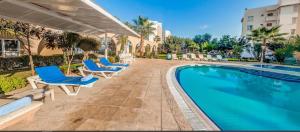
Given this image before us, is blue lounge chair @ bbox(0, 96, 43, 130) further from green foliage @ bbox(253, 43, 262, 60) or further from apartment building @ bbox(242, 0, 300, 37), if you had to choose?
apartment building @ bbox(242, 0, 300, 37)

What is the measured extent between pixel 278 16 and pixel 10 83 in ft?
147

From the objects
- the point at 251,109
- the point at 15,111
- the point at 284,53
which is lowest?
the point at 251,109

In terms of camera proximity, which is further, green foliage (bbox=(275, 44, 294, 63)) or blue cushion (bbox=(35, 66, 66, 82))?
green foliage (bbox=(275, 44, 294, 63))

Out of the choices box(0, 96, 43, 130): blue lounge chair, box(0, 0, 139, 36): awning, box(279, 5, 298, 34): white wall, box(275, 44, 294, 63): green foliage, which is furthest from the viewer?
box(279, 5, 298, 34): white wall

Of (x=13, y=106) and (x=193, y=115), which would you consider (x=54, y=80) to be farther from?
(x=193, y=115)

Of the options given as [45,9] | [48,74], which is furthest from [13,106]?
[45,9]

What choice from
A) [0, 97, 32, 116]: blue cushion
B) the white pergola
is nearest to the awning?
the white pergola

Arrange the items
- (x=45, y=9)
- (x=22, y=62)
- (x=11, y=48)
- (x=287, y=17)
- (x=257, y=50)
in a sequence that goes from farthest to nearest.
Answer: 1. (x=287, y=17)
2. (x=257, y=50)
3. (x=11, y=48)
4. (x=22, y=62)
5. (x=45, y=9)

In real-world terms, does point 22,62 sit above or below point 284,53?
below

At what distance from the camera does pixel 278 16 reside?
3603 cm

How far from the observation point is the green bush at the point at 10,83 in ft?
17.8

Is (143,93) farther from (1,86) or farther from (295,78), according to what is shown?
(295,78)

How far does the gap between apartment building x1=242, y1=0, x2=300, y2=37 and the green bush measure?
42.4 metres

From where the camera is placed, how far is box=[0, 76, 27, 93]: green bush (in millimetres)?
5426
